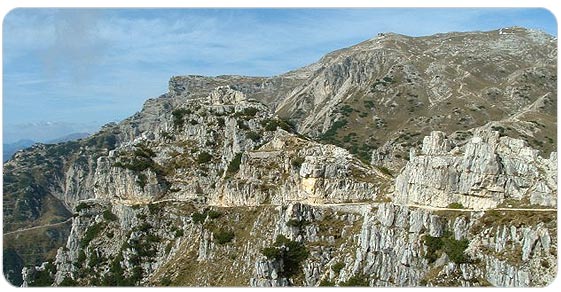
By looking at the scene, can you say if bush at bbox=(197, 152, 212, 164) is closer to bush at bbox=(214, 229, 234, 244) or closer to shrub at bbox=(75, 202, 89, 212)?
shrub at bbox=(75, 202, 89, 212)

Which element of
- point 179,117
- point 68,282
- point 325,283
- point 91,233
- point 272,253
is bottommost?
point 68,282

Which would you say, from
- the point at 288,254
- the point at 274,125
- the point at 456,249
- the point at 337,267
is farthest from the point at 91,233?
the point at 456,249

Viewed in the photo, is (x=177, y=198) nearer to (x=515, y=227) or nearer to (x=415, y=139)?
(x=515, y=227)

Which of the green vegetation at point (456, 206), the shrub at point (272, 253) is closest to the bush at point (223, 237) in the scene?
the shrub at point (272, 253)

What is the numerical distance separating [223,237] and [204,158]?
22787mm

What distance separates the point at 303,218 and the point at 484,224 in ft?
65.5

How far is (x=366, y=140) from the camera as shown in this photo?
181000 millimetres

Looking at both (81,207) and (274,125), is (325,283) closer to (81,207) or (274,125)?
(274,125)

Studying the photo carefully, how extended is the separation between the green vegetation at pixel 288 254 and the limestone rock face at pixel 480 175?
10.5 metres

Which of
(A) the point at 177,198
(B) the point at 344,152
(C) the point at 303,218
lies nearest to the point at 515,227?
(C) the point at 303,218

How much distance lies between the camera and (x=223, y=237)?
223ft

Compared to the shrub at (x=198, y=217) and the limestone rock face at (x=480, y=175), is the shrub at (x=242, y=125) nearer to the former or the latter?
the shrub at (x=198, y=217)

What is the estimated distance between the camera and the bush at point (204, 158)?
8862cm

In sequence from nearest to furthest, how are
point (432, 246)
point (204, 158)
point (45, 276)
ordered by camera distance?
1. point (432, 246)
2. point (45, 276)
3. point (204, 158)
